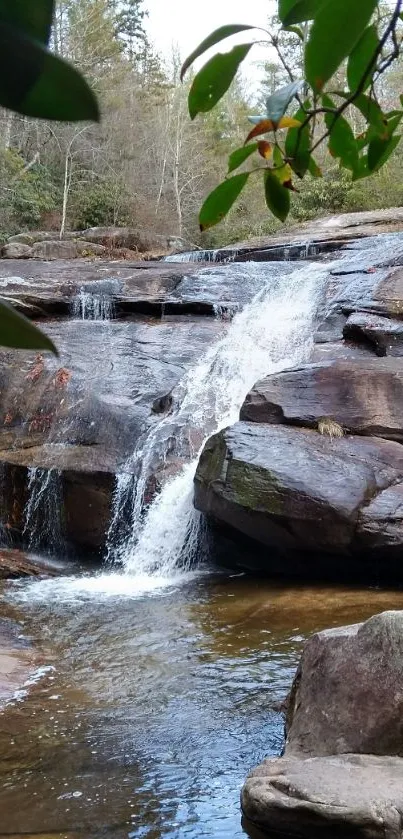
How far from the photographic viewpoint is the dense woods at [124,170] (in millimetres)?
23328

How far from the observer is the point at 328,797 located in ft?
10.5

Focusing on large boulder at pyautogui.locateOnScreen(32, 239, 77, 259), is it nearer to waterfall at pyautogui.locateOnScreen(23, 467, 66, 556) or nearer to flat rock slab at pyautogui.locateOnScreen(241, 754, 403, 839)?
waterfall at pyautogui.locateOnScreen(23, 467, 66, 556)

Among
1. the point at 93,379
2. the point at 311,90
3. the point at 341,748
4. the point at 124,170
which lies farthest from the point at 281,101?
the point at 124,170

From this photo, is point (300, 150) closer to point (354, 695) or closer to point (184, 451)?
point (354, 695)

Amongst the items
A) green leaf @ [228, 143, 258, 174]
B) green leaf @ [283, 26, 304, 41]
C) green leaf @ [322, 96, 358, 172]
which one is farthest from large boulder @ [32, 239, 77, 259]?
green leaf @ [283, 26, 304, 41]

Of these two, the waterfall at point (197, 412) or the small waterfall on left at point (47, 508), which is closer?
the waterfall at point (197, 412)

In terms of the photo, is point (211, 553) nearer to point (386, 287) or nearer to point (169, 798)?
point (386, 287)

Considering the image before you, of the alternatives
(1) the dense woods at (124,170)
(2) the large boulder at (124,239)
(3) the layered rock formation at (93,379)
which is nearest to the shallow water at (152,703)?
(3) the layered rock formation at (93,379)

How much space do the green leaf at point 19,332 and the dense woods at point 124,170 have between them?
2290cm

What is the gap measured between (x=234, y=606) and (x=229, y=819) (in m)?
3.34

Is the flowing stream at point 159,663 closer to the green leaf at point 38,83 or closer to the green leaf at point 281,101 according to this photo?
the green leaf at point 281,101

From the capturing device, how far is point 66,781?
157 inches

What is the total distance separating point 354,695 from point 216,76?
3468 mm

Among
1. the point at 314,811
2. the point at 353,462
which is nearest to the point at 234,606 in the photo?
the point at 353,462
